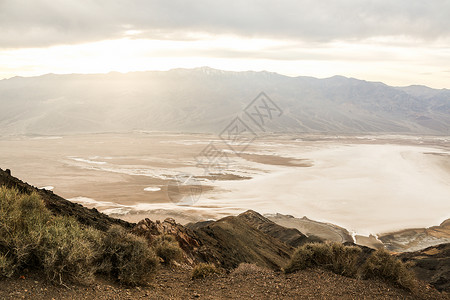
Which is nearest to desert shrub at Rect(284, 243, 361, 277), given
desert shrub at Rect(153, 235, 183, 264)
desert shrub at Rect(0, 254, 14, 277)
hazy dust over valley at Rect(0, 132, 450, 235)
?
desert shrub at Rect(153, 235, 183, 264)

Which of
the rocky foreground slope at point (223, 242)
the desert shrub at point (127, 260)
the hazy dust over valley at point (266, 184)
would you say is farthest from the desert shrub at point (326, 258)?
the hazy dust over valley at point (266, 184)

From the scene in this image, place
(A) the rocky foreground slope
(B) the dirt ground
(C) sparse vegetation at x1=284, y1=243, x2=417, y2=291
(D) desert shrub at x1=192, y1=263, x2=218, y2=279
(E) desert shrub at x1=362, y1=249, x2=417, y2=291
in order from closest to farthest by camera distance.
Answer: (B) the dirt ground → (E) desert shrub at x1=362, y1=249, x2=417, y2=291 → (C) sparse vegetation at x1=284, y1=243, x2=417, y2=291 → (D) desert shrub at x1=192, y1=263, x2=218, y2=279 → (A) the rocky foreground slope

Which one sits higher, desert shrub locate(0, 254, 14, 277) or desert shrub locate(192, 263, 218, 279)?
desert shrub locate(0, 254, 14, 277)

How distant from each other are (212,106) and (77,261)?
472ft

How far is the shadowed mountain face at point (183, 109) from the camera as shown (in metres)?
122

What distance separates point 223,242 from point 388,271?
7253mm

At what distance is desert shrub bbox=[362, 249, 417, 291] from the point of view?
7129 millimetres

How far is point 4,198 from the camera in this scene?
6.12 m

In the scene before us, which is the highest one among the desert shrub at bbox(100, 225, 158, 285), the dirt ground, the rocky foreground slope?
the desert shrub at bbox(100, 225, 158, 285)

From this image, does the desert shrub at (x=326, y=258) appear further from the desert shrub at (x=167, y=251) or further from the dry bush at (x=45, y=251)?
the dry bush at (x=45, y=251)

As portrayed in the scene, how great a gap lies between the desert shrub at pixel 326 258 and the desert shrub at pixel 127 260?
3188mm

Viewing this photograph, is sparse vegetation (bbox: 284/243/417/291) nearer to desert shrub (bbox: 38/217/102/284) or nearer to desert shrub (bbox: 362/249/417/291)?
desert shrub (bbox: 362/249/417/291)

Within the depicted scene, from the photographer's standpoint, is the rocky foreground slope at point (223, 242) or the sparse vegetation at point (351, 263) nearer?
the sparse vegetation at point (351, 263)

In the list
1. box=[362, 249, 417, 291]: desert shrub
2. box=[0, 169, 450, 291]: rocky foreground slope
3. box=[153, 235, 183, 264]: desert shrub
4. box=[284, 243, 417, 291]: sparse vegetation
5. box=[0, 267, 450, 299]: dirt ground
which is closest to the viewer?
box=[0, 267, 450, 299]: dirt ground
